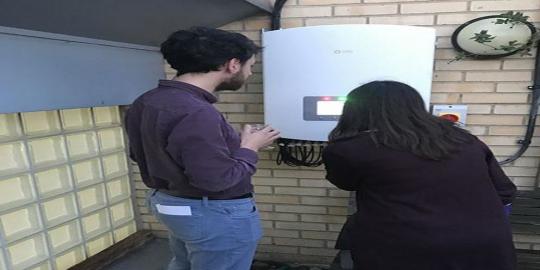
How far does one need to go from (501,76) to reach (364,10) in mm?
879

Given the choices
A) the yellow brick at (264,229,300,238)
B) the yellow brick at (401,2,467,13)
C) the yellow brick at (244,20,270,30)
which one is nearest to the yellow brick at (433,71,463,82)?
the yellow brick at (401,2,467,13)

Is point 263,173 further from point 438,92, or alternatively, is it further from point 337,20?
point 438,92

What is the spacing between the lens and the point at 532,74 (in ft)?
6.29

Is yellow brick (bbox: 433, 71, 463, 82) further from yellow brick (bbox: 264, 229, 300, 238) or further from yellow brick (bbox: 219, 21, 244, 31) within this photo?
yellow brick (bbox: 264, 229, 300, 238)

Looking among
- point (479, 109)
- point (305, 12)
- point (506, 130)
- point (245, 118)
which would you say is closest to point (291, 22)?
point (305, 12)

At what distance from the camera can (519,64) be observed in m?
1.92

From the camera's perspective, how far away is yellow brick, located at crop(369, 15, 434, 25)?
195cm

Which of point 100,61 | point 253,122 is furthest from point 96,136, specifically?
point 253,122

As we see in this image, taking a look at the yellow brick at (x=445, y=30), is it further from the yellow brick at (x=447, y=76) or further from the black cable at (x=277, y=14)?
the black cable at (x=277, y=14)

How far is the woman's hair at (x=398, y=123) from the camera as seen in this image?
1165 millimetres

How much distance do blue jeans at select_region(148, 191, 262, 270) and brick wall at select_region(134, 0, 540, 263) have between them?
99cm

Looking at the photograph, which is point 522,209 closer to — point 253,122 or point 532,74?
point 532,74

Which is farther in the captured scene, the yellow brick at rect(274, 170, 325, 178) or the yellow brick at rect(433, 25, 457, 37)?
the yellow brick at rect(274, 170, 325, 178)

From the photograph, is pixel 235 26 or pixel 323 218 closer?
pixel 235 26
